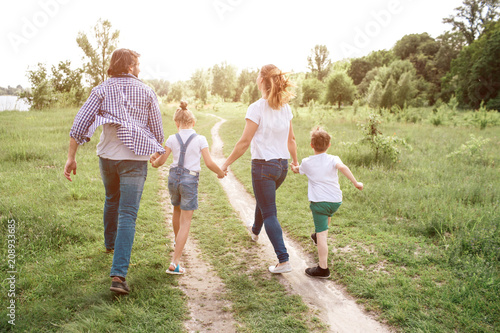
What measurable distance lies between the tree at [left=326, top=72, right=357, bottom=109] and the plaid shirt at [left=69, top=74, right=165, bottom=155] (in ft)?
129

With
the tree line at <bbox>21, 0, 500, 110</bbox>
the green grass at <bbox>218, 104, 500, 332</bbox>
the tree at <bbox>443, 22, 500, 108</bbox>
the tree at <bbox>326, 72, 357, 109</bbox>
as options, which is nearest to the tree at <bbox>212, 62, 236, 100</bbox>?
the tree line at <bbox>21, 0, 500, 110</bbox>

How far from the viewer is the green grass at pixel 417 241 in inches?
119

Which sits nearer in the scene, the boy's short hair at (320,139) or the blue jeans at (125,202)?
the blue jeans at (125,202)

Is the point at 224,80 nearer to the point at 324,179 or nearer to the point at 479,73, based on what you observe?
the point at 479,73

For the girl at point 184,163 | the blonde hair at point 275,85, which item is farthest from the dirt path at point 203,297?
the blonde hair at point 275,85

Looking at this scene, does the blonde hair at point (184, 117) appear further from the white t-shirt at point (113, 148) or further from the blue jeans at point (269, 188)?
the blue jeans at point (269, 188)

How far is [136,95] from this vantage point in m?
3.15

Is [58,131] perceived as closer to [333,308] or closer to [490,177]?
[333,308]

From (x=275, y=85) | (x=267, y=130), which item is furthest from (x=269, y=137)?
(x=275, y=85)

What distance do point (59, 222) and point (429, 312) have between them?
4999mm

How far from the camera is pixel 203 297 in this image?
10.7 ft

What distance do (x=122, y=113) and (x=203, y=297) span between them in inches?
84.2

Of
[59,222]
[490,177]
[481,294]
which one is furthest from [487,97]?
[59,222]

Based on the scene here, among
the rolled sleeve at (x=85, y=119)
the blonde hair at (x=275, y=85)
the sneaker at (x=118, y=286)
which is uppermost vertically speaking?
the blonde hair at (x=275, y=85)
